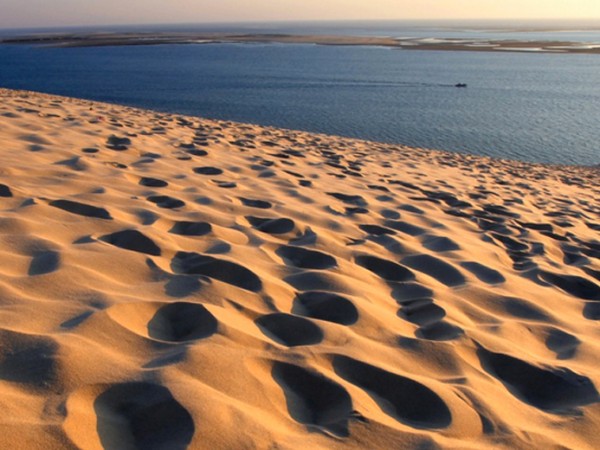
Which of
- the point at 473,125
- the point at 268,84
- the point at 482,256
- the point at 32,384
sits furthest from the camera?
the point at 268,84

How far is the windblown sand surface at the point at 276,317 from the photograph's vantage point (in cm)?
161

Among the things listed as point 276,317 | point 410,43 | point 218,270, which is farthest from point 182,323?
point 410,43

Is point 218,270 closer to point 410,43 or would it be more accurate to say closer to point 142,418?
Result: point 142,418

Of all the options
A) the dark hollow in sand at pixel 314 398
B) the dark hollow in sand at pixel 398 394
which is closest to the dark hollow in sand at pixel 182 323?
the dark hollow in sand at pixel 314 398

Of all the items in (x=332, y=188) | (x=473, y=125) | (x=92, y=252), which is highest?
(x=92, y=252)

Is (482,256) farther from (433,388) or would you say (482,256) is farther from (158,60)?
(158,60)

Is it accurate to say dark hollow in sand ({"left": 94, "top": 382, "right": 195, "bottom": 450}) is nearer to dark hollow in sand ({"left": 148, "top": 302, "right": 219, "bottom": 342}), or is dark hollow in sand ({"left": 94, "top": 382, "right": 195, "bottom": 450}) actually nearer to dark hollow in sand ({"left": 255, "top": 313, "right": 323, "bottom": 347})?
dark hollow in sand ({"left": 148, "top": 302, "right": 219, "bottom": 342})

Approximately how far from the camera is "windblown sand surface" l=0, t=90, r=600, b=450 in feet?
5.28

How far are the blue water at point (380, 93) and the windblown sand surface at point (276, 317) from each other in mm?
11531

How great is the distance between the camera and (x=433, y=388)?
190 centimetres

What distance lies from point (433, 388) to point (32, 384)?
1160 millimetres

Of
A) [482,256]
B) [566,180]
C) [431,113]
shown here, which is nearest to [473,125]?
[431,113]

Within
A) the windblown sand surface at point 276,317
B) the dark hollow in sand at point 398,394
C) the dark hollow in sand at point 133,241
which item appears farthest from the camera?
the dark hollow in sand at point 133,241

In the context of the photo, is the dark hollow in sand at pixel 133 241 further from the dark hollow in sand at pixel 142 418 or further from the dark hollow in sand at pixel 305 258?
the dark hollow in sand at pixel 142 418
